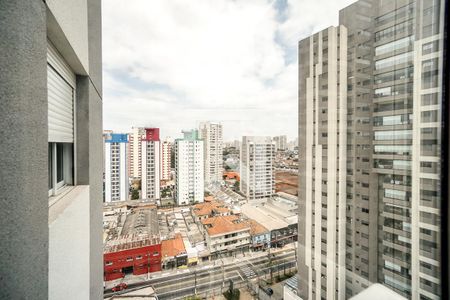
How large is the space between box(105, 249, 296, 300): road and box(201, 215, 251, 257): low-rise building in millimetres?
337

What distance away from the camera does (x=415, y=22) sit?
1.15 m

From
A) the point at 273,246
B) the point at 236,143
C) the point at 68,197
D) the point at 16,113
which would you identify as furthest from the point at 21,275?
the point at 273,246

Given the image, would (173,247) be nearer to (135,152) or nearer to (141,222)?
(141,222)

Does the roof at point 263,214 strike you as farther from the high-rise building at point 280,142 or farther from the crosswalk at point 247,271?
the high-rise building at point 280,142

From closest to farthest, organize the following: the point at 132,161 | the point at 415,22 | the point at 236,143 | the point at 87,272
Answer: the point at 87,272 < the point at 415,22 < the point at 236,143 < the point at 132,161

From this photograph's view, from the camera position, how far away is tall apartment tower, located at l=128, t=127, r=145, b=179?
10.1ft

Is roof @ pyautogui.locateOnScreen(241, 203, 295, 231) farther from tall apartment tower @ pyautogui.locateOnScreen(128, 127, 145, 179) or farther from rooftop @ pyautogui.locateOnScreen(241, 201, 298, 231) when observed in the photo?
tall apartment tower @ pyautogui.locateOnScreen(128, 127, 145, 179)

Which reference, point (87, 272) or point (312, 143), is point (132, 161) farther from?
point (312, 143)

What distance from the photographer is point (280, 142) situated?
2.21 m

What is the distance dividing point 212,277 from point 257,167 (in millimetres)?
1743

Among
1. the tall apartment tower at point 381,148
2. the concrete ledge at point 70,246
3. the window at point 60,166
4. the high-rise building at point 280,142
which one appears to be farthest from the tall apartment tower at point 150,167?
the tall apartment tower at point 381,148

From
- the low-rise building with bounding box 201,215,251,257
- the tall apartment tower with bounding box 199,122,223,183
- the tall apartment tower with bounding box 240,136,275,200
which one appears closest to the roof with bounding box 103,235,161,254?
the low-rise building with bounding box 201,215,251,257

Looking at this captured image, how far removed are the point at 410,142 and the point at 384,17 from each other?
2.40ft

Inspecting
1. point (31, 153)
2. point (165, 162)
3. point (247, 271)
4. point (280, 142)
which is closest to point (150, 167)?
point (165, 162)
